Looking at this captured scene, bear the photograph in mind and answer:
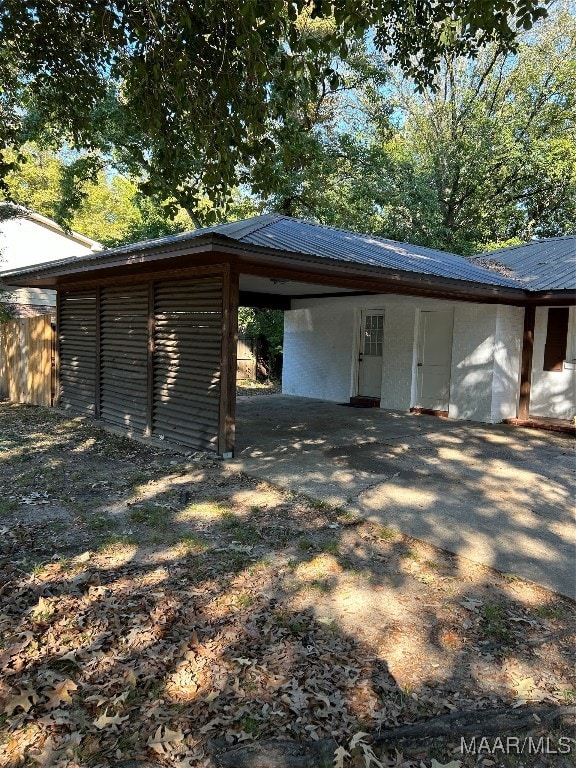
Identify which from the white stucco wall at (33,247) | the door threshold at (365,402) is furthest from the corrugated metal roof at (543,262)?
the white stucco wall at (33,247)

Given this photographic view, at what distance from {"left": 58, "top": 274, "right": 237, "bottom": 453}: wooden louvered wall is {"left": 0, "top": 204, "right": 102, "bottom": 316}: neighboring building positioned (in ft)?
25.4

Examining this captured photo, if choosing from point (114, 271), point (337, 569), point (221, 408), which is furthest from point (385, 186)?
point (337, 569)

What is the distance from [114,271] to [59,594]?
6.27 metres

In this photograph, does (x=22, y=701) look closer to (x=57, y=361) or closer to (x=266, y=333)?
(x=57, y=361)

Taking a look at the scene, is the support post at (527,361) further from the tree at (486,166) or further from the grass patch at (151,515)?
the tree at (486,166)

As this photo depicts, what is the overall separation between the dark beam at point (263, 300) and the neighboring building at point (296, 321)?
0.06 m

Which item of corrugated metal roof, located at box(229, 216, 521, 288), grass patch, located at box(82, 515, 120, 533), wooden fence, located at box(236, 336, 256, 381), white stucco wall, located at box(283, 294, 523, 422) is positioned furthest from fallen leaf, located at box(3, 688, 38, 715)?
wooden fence, located at box(236, 336, 256, 381)

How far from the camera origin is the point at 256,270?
6.70 meters

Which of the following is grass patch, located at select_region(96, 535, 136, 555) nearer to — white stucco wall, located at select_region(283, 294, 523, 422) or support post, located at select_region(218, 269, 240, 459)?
support post, located at select_region(218, 269, 240, 459)

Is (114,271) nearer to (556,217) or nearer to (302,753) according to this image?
(302,753)

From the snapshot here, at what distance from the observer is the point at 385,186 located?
16172 mm

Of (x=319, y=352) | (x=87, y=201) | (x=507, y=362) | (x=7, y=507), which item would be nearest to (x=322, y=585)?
(x=7, y=507)

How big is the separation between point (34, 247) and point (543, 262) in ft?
52.8

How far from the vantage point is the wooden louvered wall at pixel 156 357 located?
6668mm
